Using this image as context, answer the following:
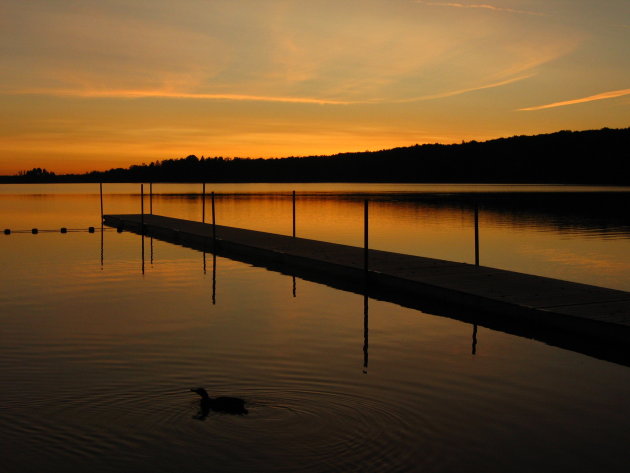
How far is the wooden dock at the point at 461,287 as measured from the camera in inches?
441

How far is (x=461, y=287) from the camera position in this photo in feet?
46.1

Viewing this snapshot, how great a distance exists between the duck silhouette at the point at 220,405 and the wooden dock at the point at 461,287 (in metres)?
5.73

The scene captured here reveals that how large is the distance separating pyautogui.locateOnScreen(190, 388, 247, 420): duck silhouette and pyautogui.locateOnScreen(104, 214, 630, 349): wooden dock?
18.8 ft

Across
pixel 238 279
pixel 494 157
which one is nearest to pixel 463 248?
pixel 238 279

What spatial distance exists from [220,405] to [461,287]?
24.6 ft

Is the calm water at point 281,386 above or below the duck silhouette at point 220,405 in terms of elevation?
below

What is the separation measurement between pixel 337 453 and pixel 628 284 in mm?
14760

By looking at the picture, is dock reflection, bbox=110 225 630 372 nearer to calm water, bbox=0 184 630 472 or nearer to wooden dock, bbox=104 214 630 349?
wooden dock, bbox=104 214 630 349

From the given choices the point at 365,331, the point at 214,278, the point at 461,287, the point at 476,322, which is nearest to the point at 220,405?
the point at 365,331

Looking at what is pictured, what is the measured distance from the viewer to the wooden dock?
11201 millimetres

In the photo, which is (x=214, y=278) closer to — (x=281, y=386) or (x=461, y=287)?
(x=461, y=287)

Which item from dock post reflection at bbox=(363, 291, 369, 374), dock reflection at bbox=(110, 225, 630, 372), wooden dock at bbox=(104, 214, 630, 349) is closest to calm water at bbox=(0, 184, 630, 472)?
dock post reflection at bbox=(363, 291, 369, 374)

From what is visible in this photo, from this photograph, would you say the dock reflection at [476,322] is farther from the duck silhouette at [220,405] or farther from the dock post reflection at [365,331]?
the duck silhouette at [220,405]

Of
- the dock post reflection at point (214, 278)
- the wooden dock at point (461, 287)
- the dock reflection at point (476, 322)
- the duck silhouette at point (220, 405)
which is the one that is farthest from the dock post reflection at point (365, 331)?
the dock post reflection at point (214, 278)
